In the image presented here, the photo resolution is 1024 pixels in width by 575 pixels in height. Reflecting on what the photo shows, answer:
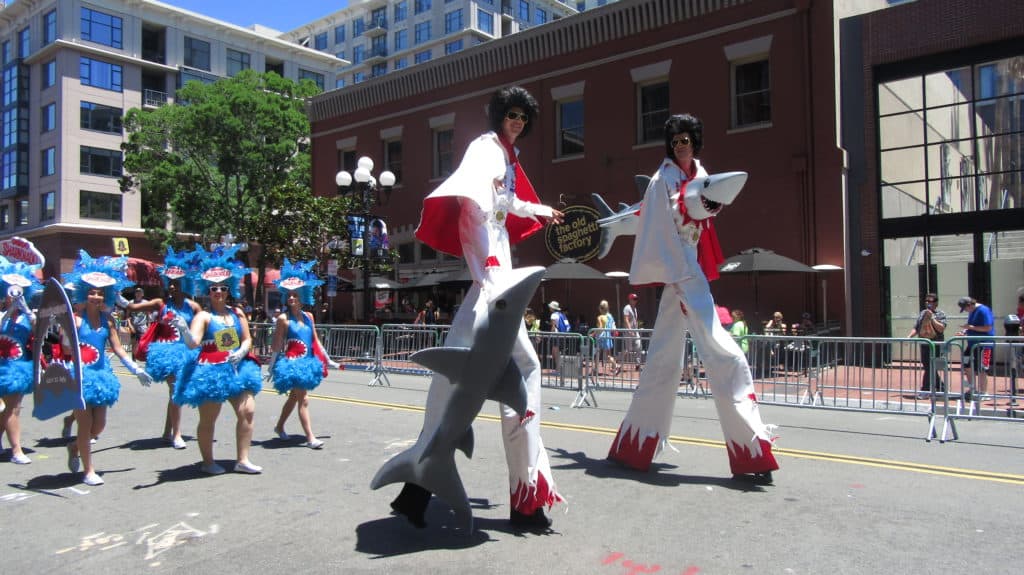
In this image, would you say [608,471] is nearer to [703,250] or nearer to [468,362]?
[703,250]

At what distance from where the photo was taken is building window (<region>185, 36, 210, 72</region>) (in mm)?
47906

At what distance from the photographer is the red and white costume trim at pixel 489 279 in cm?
433

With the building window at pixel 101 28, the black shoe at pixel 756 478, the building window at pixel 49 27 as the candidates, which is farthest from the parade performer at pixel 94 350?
the building window at pixel 49 27

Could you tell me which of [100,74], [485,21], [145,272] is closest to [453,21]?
[485,21]

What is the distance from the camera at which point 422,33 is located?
68125 millimetres

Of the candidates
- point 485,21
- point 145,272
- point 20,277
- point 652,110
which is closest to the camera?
point 20,277

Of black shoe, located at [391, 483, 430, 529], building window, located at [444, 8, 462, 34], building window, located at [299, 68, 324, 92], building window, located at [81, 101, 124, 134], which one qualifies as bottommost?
black shoe, located at [391, 483, 430, 529]

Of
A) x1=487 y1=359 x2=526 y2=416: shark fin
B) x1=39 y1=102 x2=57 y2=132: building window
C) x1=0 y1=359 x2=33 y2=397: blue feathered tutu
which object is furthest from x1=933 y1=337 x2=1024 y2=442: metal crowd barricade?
x1=39 y1=102 x2=57 y2=132: building window

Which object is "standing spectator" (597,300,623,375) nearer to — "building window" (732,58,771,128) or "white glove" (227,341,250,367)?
"white glove" (227,341,250,367)

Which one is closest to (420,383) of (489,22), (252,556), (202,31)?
(252,556)

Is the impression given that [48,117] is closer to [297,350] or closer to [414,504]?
[297,350]

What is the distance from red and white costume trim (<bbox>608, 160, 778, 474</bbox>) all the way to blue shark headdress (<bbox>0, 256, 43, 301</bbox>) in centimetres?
555

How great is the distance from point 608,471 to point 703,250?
1.97 metres

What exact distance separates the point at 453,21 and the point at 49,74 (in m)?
33.1
